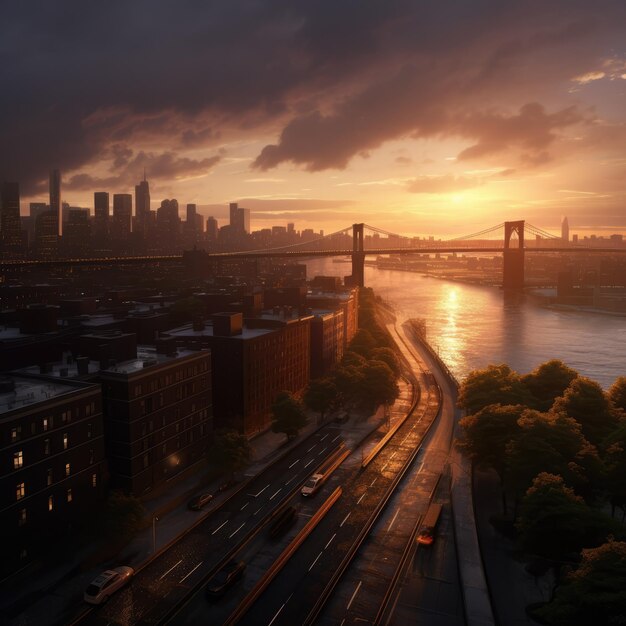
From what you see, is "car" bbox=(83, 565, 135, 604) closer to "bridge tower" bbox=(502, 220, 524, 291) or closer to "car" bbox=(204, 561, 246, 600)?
"car" bbox=(204, 561, 246, 600)


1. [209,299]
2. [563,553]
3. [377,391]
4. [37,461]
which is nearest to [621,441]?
[563,553]

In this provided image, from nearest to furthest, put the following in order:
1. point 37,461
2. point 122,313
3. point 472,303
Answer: point 37,461, point 122,313, point 472,303

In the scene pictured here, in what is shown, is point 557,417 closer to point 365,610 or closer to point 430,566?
point 430,566

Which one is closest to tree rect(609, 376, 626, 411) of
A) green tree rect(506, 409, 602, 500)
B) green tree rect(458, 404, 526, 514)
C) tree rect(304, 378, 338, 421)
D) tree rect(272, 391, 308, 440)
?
green tree rect(458, 404, 526, 514)

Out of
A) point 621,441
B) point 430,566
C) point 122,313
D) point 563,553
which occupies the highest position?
point 122,313

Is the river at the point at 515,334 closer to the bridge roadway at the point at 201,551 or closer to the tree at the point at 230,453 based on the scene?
the bridge roadway at the point at 201,551

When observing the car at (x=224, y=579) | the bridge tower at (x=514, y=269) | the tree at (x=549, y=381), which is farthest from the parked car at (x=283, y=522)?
the bridge tower at (x=514, y=269)
